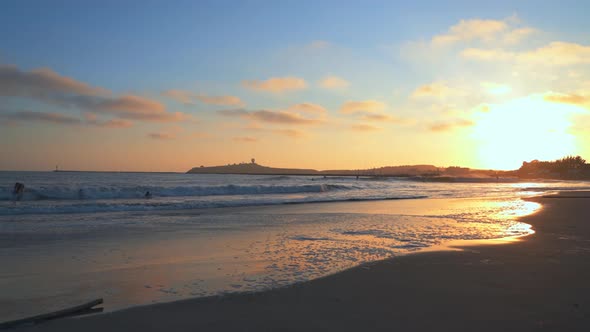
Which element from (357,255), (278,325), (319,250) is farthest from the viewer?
(319,250)

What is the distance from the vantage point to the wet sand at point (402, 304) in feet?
14.3

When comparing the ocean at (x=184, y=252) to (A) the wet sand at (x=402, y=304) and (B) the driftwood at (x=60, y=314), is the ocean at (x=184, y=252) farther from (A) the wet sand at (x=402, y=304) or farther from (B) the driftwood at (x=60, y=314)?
(A) the wet sand at (x=402, y=304)

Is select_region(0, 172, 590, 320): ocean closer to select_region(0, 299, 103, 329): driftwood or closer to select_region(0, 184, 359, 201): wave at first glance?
select_region(0, 299, 103, 329): driftwood

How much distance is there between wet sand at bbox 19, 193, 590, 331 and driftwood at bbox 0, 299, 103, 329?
0.39 feet

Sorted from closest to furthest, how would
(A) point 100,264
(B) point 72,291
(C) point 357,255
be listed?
(B) point 72,291
(A) point 100,264
(C) point 357,255

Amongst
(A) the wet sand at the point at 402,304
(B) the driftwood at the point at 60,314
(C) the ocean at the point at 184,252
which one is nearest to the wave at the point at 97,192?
(C) the ocean at the point at 184,252

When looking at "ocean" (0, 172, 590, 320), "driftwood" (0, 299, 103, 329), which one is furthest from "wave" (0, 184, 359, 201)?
"driftwood" (0, 299, 103, 329)

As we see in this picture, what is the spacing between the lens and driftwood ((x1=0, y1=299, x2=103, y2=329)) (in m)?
4.20

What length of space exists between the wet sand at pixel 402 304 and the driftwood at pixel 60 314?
0.39ft

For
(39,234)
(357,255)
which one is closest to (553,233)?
(357,255)

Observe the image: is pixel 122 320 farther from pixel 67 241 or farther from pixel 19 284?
pixel 67 241

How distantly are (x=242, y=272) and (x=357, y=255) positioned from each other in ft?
8.50

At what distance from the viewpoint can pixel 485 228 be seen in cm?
1287

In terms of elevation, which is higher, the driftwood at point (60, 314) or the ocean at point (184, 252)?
the driftwood at point (60, 314)
